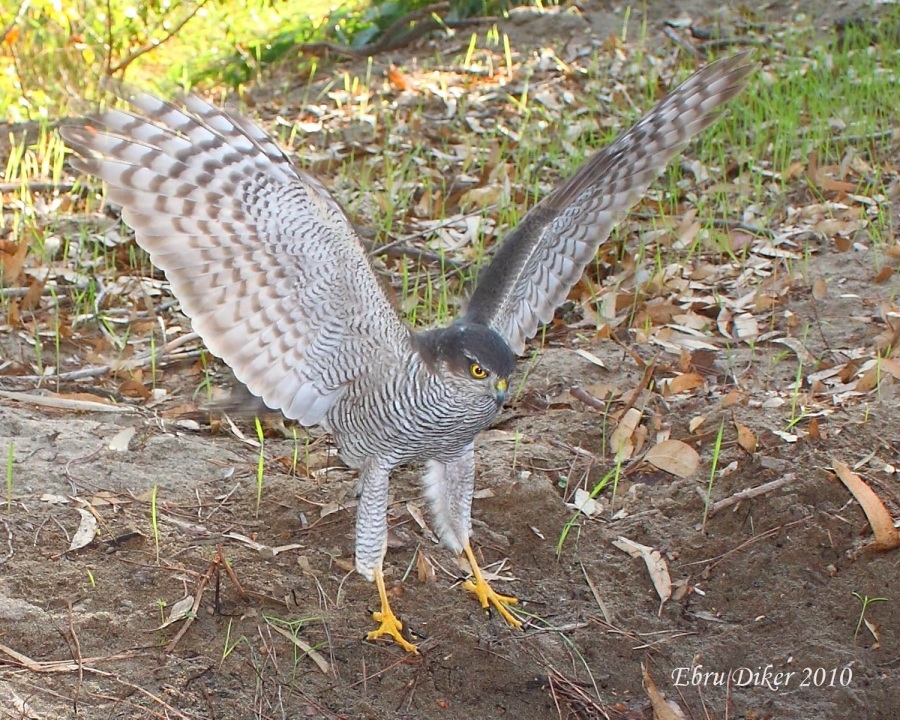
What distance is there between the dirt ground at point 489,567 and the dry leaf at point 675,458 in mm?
48

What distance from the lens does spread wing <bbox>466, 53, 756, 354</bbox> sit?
429 centimetres

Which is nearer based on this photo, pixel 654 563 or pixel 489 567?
pixel 654 563

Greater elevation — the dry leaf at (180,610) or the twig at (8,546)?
the twig at (8,546)

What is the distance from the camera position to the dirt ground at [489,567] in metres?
3.62

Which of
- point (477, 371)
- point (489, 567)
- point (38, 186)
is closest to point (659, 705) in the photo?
point (489, 567)

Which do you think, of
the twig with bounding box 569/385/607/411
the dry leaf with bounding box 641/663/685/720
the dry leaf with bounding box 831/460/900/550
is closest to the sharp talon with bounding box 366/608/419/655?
the dry leaf with bounding box 641/663/685/720

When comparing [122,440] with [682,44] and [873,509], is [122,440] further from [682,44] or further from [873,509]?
[682,44]

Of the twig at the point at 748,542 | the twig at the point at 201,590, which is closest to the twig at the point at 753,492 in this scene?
the twig at the point at 748,542

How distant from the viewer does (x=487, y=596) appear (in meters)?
4.15

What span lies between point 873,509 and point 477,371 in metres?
1.58

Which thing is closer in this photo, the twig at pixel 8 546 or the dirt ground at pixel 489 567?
the dirt ground at pixel 489 567

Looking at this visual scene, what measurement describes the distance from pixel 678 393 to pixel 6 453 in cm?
290

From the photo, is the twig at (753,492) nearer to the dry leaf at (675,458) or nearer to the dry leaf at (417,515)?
the dry leaf at (675,458)

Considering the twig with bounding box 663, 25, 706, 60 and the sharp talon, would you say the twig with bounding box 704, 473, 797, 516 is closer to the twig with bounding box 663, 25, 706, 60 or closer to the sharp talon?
the sharp talon
